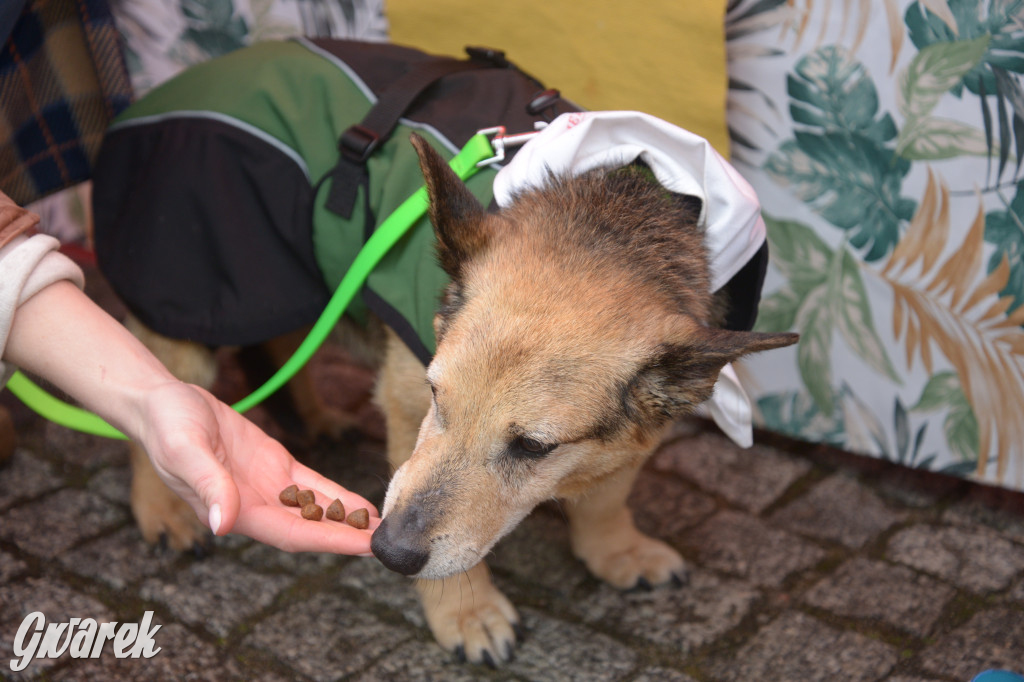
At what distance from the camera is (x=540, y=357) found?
244 centimetres

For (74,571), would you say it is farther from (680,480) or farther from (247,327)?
(680,480)

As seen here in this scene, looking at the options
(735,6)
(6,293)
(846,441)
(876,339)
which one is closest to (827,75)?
(735,6)

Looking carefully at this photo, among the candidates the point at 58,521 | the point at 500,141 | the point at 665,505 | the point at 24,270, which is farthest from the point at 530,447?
the point at 58,521

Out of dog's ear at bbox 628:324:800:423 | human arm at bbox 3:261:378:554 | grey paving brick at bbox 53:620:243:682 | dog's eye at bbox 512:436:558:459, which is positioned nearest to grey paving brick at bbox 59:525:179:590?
grey paving brick at bbox 53:620:243:682

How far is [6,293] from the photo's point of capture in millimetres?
2385

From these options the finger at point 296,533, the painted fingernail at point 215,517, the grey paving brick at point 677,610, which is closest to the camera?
the painted fingernail at point 215,517

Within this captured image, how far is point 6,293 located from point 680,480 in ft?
10.0

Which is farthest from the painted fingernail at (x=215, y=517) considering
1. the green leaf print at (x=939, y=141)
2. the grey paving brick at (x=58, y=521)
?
the green leaf print at (x=939, y=141)

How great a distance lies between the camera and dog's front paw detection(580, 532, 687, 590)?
142 inches

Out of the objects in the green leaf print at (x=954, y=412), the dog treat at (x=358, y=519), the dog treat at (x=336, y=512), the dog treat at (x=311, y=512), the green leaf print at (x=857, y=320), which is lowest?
the green leaf print at (x=954, y=412)

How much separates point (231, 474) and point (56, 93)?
243cm

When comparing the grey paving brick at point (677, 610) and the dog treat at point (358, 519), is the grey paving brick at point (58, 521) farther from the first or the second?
the grey paving brick at point (677, 610)

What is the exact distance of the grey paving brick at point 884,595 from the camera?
11.2ft

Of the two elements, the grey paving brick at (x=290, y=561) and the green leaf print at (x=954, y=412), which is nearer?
the grey paving brick at (x=290, y=561)
